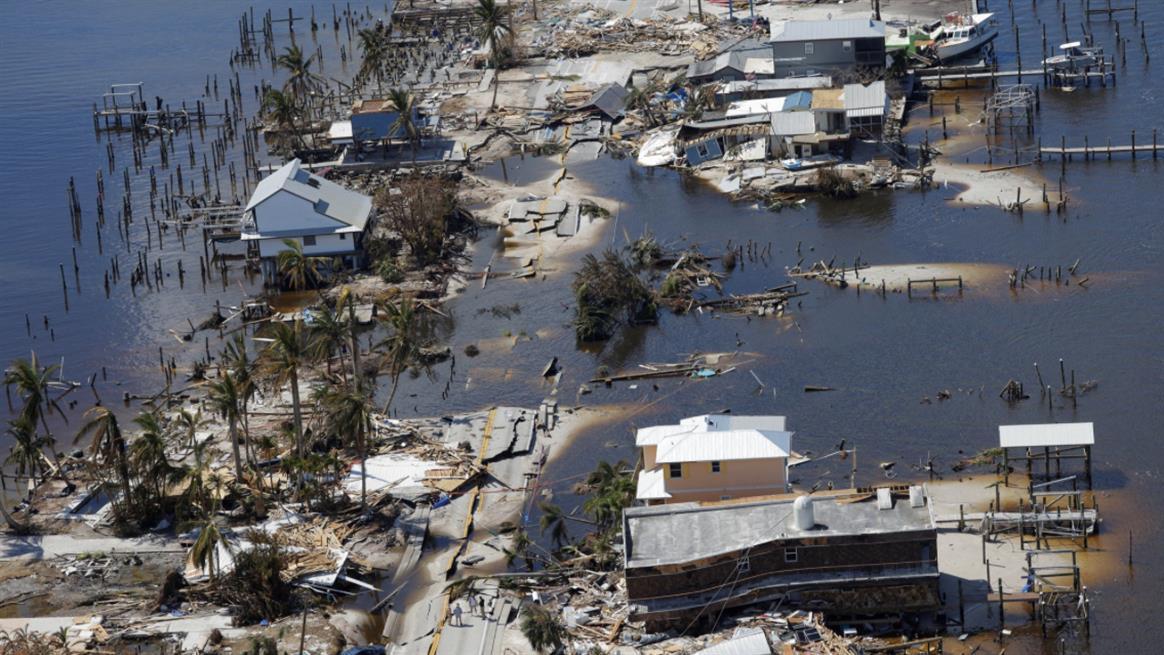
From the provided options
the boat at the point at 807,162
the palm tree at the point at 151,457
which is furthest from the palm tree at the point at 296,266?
the boat at the point at 807,162

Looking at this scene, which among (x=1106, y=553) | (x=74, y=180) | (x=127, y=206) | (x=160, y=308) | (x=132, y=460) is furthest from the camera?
(x=74, y=180)

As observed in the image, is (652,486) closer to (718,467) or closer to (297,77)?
(718,467)

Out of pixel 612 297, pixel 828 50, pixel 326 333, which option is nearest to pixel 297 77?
pixel 828 50

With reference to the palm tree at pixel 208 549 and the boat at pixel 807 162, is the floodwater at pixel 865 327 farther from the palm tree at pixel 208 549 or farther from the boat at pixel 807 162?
the palm tree at pixel 208 549

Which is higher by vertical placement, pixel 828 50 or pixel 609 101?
pixel 828 50

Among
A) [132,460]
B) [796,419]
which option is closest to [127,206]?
[132,460]

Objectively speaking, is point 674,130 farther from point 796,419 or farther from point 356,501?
point 356,501
